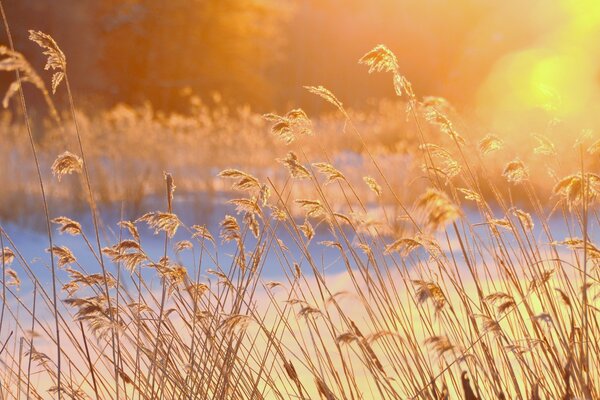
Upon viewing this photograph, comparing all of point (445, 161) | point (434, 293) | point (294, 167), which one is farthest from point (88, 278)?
point (445, 161)

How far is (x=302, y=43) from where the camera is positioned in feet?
99.9

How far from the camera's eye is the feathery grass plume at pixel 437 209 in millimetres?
1569

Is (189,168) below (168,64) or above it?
below

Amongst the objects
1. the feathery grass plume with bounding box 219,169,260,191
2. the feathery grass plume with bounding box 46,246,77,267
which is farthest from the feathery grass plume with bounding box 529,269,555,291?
the feathery grass plume with bounding box 46,246,77,267

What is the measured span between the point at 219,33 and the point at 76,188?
14.0 metres

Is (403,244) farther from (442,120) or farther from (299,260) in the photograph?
(299,260)

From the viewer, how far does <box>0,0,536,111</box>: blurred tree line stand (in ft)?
74.0

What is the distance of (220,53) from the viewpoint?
914 inches

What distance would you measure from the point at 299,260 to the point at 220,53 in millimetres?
15768

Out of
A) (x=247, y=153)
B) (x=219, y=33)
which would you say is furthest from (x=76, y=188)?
(x=219, y=33)

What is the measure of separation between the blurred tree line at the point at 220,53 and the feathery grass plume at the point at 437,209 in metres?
17.2

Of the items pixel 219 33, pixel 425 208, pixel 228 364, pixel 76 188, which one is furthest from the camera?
pixel 219 33

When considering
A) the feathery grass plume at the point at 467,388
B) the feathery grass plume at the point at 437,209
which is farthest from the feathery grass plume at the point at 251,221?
the feathery grass plume at the point at 437,209

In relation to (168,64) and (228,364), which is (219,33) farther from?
(228,364)
